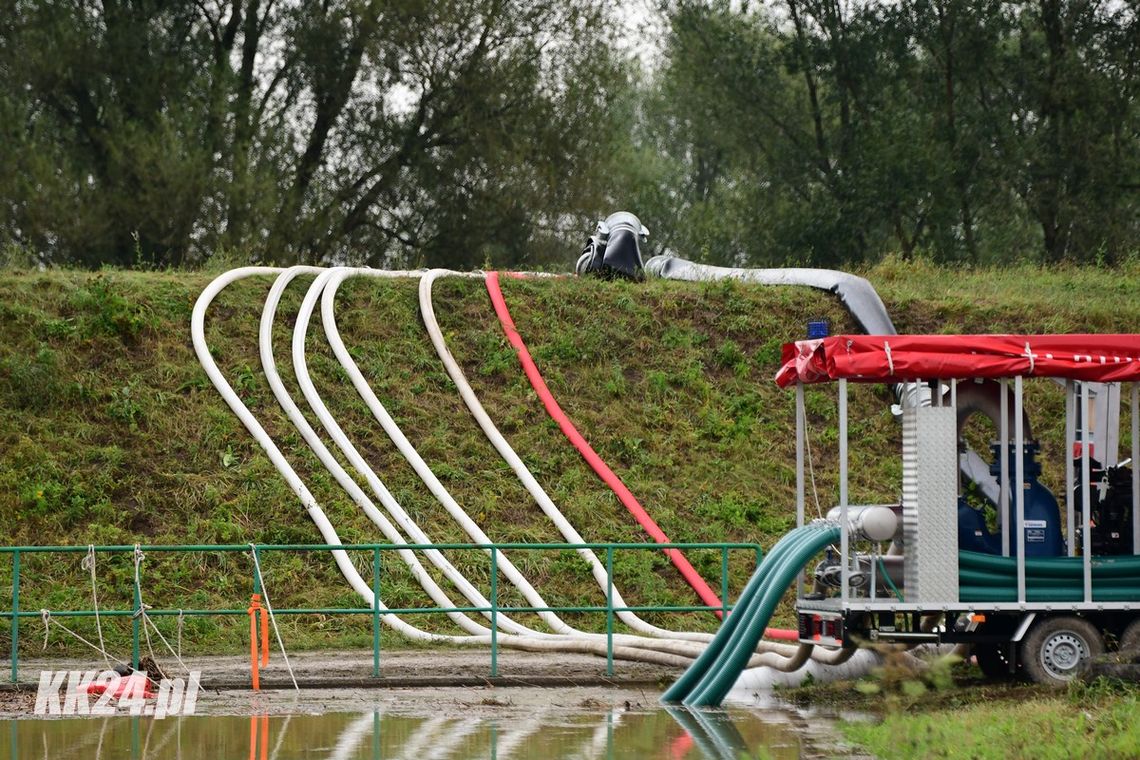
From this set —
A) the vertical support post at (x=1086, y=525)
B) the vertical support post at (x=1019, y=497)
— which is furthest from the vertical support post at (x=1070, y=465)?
the vertical support post at (x=1019, y=497)

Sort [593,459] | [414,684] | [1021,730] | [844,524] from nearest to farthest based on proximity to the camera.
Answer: [1021,730] < [844,524] < [414,684] < [593,459]

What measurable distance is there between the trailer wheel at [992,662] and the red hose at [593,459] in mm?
1918

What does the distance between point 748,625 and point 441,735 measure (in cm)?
286

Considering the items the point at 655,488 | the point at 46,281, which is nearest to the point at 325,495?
the point at 655,488

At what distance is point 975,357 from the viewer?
1231 cm

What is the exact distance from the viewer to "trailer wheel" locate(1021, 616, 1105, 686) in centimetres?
1234

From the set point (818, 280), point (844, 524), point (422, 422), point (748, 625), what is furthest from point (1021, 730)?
point (818, 280)

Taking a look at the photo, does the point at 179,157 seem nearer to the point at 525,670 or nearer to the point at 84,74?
the point at 84,74

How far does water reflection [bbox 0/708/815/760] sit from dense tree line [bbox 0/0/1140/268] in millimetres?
19535

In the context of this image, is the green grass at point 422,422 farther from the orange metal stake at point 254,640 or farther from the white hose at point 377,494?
the orange metal stake at point 254,640

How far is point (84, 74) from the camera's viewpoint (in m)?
30.7

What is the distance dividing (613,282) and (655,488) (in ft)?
18.4

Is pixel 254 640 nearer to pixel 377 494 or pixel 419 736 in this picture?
pixel 419 736

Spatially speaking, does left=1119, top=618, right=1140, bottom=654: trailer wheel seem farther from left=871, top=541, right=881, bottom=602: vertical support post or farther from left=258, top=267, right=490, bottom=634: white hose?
left=258, top=267, right=490, bottom=634: white hose
